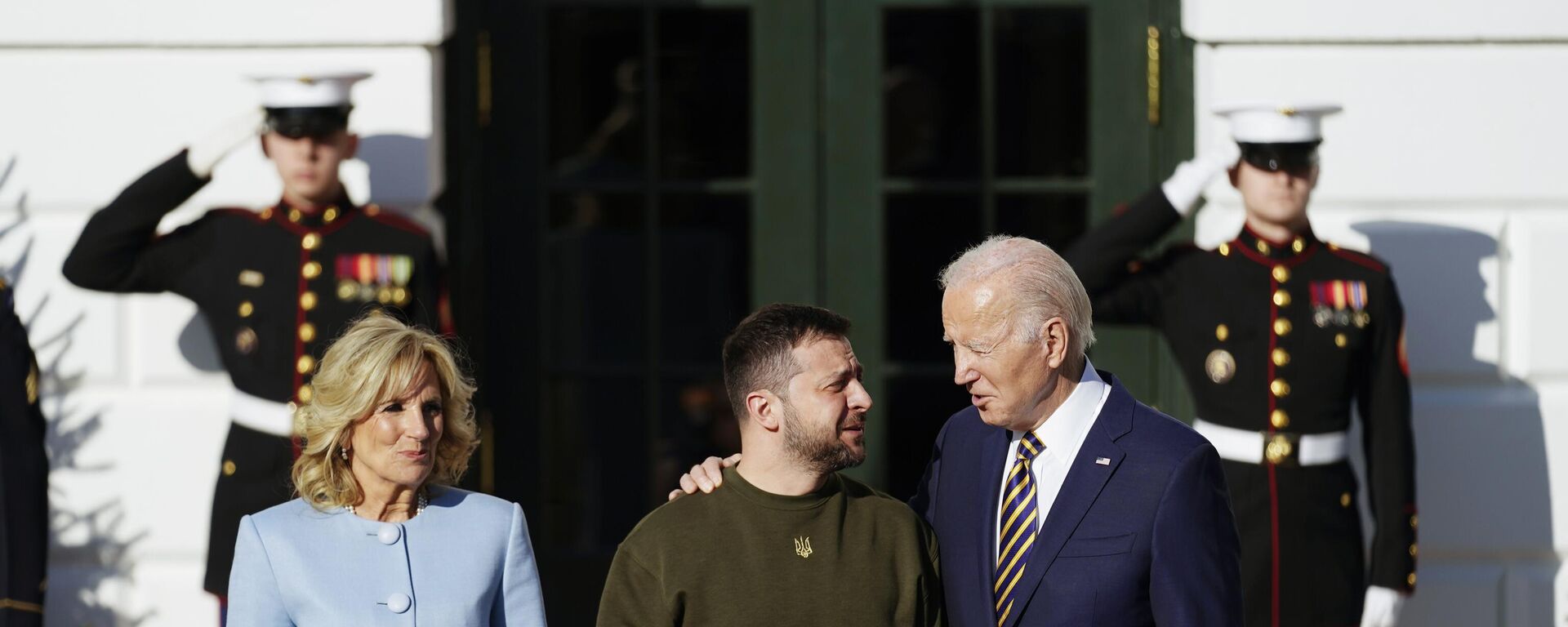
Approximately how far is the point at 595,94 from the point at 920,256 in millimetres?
1020

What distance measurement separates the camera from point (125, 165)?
4945mm

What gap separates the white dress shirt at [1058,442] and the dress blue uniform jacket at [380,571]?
793 mm

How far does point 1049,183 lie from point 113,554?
8.97ft

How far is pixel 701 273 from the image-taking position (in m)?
5.25

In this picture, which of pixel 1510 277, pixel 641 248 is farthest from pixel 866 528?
pixel 1510 277

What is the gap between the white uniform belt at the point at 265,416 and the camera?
4383mm

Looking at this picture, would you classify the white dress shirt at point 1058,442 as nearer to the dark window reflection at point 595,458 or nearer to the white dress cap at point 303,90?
the white dress cap at point 303,90

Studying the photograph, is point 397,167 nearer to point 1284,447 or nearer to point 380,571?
point 380,571

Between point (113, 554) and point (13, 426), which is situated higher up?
point (13, 426)

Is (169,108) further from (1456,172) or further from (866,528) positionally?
(1456,172)

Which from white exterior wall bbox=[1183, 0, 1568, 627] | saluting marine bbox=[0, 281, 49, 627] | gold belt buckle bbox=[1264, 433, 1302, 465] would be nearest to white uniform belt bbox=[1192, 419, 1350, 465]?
gold belt buckle bbox=[1264, 433, 1302, 465]

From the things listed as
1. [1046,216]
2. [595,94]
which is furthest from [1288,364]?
[595,94]

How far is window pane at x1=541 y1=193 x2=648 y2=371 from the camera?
17.1 feet

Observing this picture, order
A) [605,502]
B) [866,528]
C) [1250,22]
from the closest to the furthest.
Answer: [866,528], [1250,22], [605,502]
